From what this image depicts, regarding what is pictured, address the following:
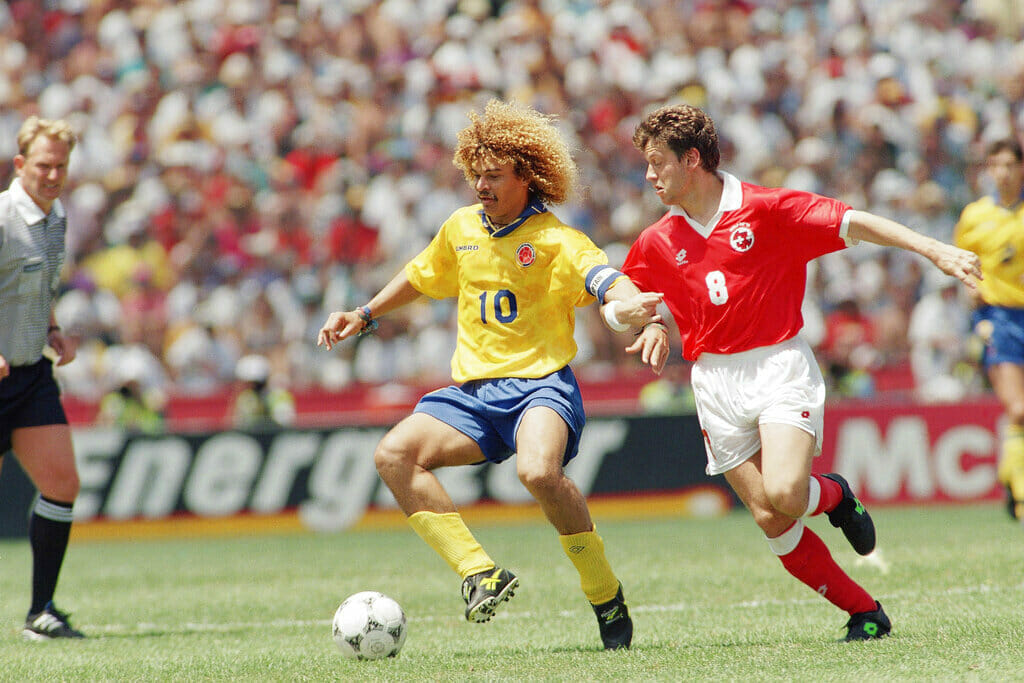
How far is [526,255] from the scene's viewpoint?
5.90 meters

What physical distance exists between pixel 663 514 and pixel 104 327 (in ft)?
23.4

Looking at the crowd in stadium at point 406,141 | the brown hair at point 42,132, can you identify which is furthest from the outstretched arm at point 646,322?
the crowd in stadium at point 406,141

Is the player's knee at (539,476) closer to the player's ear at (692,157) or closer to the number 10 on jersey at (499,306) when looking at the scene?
the number 10 on jersey at (499,306)

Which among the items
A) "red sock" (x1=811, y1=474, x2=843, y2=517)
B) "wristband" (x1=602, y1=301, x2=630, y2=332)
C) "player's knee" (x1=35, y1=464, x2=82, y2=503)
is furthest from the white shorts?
"player's knee" (x1=35, y1=464, x2=82, y2=503)

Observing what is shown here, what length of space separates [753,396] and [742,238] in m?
0.70

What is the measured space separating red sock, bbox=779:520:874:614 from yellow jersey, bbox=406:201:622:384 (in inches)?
52.1

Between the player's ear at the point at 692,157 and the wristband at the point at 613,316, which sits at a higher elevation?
the player's ear at the point at 692,157

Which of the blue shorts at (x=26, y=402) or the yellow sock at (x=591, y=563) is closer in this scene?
the yellow sock at (x=591, y=563)

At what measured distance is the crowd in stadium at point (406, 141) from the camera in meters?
14.9

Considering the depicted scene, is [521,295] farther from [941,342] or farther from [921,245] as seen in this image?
[941,342]

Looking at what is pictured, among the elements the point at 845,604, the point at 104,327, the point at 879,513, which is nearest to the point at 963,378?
the point at 879,513

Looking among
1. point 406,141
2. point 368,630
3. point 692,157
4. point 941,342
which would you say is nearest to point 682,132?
point 692,157

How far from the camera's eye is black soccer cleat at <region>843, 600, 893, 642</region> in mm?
5598

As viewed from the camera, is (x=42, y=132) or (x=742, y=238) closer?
(x=742, y=238)
